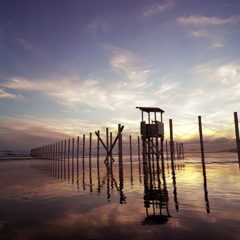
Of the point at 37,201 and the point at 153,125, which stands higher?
the point at 153,125

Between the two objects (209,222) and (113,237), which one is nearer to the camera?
(113,237)

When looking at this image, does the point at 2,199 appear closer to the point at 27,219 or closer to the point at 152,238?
the point at 27,219

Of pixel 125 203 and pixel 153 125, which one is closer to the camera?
pixel 125 203

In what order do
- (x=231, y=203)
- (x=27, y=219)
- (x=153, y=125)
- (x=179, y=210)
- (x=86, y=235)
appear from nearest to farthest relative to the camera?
(x=86, y=235) → (x=27, y=219) → (x=179, y=210) → (x=231, y=203) → (x=153, y=125)

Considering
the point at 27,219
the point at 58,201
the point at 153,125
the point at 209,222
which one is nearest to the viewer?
the point at 209,222

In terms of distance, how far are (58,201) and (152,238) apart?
3933mm

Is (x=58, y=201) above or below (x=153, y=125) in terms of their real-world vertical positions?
below

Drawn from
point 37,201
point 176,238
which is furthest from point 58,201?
point 176,238

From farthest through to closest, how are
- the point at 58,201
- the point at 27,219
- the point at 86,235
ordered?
the point at 58,201, the point at 27,219, the point at 86,235

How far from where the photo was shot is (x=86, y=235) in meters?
3.54

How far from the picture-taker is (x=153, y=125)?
2278 cm

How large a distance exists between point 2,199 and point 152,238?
5.73 metres

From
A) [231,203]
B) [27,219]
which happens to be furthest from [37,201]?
[231,203]

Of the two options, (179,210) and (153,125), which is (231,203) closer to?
(179,210)
